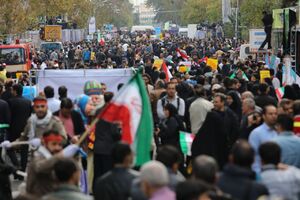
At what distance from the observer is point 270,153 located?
8953 millimetres

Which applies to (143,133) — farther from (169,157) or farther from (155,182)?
(155,182)

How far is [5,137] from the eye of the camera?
55.2 ft

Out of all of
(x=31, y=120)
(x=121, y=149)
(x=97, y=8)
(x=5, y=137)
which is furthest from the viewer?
(x=97, y=8)

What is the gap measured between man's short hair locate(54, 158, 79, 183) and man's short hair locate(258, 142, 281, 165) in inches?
65.3

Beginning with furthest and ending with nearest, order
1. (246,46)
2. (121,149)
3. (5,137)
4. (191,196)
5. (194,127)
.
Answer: (246,46) → (5,137) → (194,127) → (121,149) → (191,196)

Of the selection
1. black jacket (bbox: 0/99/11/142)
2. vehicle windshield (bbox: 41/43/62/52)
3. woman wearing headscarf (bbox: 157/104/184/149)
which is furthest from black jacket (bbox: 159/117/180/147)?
vehicle windshield (bbox: 41/43/62/52)

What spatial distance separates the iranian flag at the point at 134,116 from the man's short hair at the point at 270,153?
1.59 metres

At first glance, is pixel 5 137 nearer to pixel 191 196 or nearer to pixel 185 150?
pixel 185 150

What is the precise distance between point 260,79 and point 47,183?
47.0ft

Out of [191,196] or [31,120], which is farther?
[31,120]

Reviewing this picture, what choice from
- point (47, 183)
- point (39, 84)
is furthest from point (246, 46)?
point (47, 183)

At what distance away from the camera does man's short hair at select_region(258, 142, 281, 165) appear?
8.95 metres

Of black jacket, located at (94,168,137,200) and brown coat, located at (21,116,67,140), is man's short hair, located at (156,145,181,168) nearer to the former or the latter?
black jacket, located at (94,168,137,200)

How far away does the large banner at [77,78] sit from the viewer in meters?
20.8
